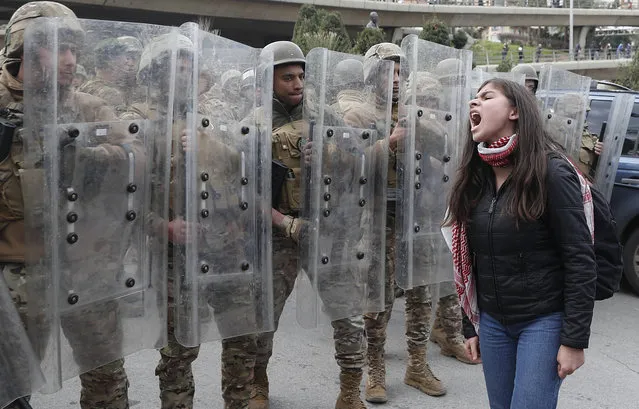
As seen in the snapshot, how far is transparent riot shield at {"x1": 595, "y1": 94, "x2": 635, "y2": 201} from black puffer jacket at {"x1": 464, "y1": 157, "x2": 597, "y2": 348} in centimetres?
347

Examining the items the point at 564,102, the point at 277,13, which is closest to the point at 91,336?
the point at 564,102

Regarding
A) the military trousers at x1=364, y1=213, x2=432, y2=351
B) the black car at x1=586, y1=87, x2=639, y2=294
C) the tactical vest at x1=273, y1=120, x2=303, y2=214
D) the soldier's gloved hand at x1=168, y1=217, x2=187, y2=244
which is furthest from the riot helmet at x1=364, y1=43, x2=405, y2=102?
the black car at x1=586, y1=87, x2=639, y2=294

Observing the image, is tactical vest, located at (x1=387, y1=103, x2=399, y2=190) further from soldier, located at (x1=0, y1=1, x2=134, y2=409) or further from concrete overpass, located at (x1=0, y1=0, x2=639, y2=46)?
concrete overpass, located at (x1=0, y1=0, x2=639, y2=46)

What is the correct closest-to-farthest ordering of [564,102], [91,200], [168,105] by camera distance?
[91,200]
[168,105]
[564,102]

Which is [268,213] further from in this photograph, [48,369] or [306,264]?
[48,369]

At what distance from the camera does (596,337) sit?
5.42m

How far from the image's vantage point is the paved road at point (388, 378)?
13.5 ft

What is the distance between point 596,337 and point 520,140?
3510 mm

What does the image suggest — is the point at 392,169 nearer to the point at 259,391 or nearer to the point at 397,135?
the point at 397,135

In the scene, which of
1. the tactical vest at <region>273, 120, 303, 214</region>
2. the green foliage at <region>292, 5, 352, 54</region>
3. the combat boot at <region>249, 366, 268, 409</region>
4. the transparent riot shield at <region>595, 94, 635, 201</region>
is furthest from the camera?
the green foliage at <region>292, 5, 352, 54</region>

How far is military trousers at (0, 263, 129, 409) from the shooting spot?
253 centimetres

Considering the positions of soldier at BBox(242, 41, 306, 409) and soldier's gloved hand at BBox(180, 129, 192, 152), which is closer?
soldier's gloved hand at BBox(180, 129, 192, 152)

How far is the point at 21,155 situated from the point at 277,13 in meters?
30.6

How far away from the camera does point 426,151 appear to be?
3900 millimetres
